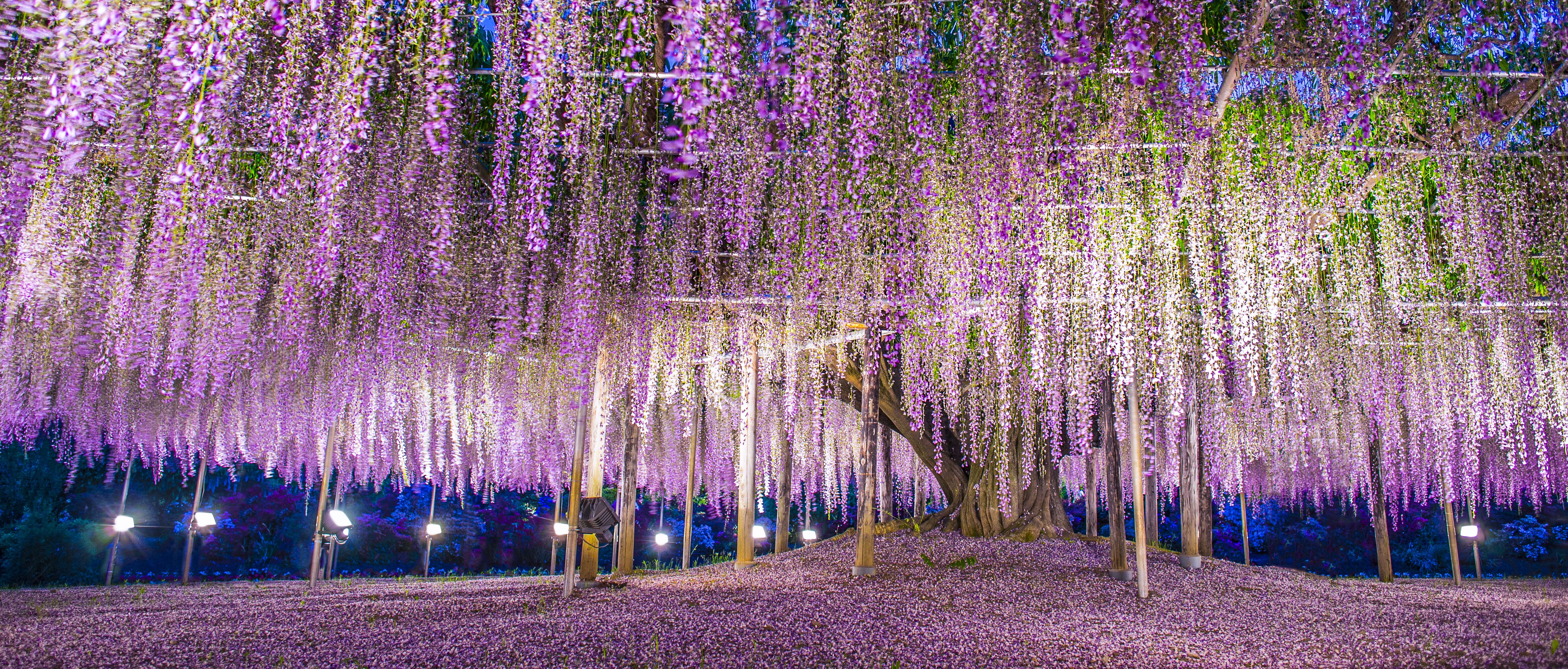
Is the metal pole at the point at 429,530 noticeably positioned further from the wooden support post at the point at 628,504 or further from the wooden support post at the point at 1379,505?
the wooden support post at the point at 1379,505

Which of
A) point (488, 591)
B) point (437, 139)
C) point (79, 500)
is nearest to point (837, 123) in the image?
point (437, 139)

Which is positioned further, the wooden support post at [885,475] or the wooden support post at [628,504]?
the wooden support post at [885,475]

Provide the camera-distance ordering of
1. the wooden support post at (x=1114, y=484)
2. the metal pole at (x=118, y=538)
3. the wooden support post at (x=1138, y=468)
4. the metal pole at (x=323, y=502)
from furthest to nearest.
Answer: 1. the metal pole at (x=118, y=538)
2. the metal pole at (x=323, y=502)
3. the wooden support post at (x=1114, y=484)
4. the wooden support post at (x=1138, y=468)

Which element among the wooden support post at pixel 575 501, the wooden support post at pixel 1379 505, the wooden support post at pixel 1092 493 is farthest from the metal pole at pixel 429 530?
the wooden support post at pixel 1379 505

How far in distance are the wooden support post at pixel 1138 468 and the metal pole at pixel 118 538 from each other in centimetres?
1062

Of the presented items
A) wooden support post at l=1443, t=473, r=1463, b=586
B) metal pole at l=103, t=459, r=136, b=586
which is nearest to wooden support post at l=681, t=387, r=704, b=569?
metal pole at l=103, t=459, r=136, b=586

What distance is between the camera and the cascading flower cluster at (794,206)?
11.4ft

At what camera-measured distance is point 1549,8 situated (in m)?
3.48

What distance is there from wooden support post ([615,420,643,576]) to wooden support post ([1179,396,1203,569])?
507 cm

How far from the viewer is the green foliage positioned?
1115 centimetres

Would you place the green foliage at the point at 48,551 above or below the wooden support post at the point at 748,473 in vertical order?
below

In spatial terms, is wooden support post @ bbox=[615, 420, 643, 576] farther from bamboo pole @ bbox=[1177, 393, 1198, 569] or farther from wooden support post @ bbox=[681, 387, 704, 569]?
bamboo pole @ bbox=[1177, 393, 1198, 569]

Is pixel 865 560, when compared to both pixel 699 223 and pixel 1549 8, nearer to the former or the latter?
pixel 699 223

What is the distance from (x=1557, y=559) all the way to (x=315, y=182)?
826 inches
